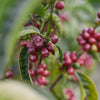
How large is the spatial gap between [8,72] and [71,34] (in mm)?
1272

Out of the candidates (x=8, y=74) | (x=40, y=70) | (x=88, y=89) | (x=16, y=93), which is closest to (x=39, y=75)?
(x=40, y=70)

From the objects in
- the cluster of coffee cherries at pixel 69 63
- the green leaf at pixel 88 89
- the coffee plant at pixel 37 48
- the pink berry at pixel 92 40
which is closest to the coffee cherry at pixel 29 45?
the coffee plant at pixel 37 48

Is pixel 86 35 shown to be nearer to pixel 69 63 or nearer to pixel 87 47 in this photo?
pixel 87 47

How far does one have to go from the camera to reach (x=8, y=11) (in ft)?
1.67

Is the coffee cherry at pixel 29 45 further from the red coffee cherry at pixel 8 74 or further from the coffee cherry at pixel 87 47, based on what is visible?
the coffee cherry at pixel 87 47

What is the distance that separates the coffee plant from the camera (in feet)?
1.63

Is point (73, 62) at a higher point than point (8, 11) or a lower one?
lower

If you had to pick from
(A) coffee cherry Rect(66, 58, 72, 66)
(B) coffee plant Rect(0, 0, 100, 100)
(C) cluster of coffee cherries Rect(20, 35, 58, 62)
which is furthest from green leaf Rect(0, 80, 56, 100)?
(A) coffee cherry Rect(66, 58, 72, 66)

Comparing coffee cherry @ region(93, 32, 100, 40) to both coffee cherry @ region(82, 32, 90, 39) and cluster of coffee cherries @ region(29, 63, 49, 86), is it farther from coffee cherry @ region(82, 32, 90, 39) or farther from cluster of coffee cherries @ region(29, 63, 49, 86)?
cluster of coffee cherries @ region(29, 63, 49, 86)

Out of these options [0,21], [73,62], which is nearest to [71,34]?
[73,62]

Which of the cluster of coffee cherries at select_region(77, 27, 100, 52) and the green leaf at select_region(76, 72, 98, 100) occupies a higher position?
the cluster of coffee cherries at select_region(77, 27, 100, 52)

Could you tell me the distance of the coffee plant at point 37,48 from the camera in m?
0.50

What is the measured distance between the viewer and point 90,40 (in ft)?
4.69

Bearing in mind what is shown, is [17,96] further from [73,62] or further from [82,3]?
[82,3]
